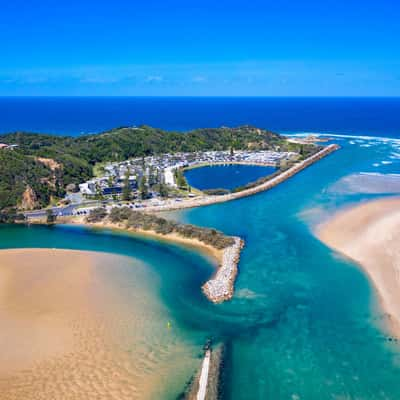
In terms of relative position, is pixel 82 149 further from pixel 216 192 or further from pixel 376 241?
pixel 376 241

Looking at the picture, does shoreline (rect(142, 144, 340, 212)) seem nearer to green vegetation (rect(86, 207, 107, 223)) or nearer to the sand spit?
green vegetation (rect(86, 207, 107, 223))

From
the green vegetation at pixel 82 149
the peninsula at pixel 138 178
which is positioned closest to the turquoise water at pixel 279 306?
the peninsula at pixel 138 178

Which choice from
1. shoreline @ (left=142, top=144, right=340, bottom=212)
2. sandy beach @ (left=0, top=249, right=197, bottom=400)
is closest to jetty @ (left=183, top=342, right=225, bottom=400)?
sandy beach @ (left=0, top=249, right=197, bottom=400)

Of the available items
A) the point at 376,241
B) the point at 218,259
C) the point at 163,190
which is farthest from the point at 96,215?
the point at 376,241

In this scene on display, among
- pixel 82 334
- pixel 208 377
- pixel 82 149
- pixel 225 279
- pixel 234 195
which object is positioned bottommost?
pixel 208 377

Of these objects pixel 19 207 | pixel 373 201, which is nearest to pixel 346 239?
pixel 373 201
